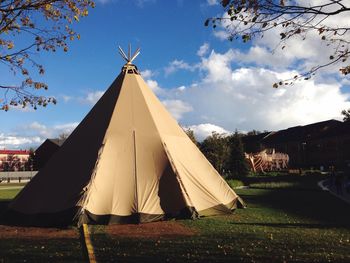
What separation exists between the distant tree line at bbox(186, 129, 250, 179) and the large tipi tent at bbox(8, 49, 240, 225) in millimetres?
30141

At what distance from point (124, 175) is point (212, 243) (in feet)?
16.9

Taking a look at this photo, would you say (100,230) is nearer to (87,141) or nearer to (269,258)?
(87,141)

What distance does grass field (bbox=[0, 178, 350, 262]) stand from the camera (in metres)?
8.20

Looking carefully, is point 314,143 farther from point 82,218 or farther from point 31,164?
point 82,218

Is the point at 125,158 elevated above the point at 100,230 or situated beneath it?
elevated above

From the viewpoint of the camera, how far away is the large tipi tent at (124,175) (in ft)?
43.4

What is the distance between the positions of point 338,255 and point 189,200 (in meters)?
6.02

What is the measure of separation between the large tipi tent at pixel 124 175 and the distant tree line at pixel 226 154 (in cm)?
3014

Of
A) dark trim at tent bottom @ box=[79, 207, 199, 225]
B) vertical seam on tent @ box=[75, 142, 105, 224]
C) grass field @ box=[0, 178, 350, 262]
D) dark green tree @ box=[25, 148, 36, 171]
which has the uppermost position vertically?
dark green tree @ box=[25, 148, 36, 171]

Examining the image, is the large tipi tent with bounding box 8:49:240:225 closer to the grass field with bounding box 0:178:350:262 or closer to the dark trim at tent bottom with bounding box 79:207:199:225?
the dark trim at tent bottom with bounding box 79:207:199:225

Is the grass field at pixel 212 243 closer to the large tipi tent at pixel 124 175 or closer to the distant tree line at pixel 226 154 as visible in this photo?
the large tipi tent at pixel 124 175

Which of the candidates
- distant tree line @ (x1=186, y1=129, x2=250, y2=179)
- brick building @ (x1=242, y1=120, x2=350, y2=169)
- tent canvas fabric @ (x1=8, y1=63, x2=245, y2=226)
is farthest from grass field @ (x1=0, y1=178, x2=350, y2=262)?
brick building @ (x1=242, y1=120, x2=350, y2=169)

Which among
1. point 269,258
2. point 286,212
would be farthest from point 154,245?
point 286,212

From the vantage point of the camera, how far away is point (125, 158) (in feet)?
47.7
